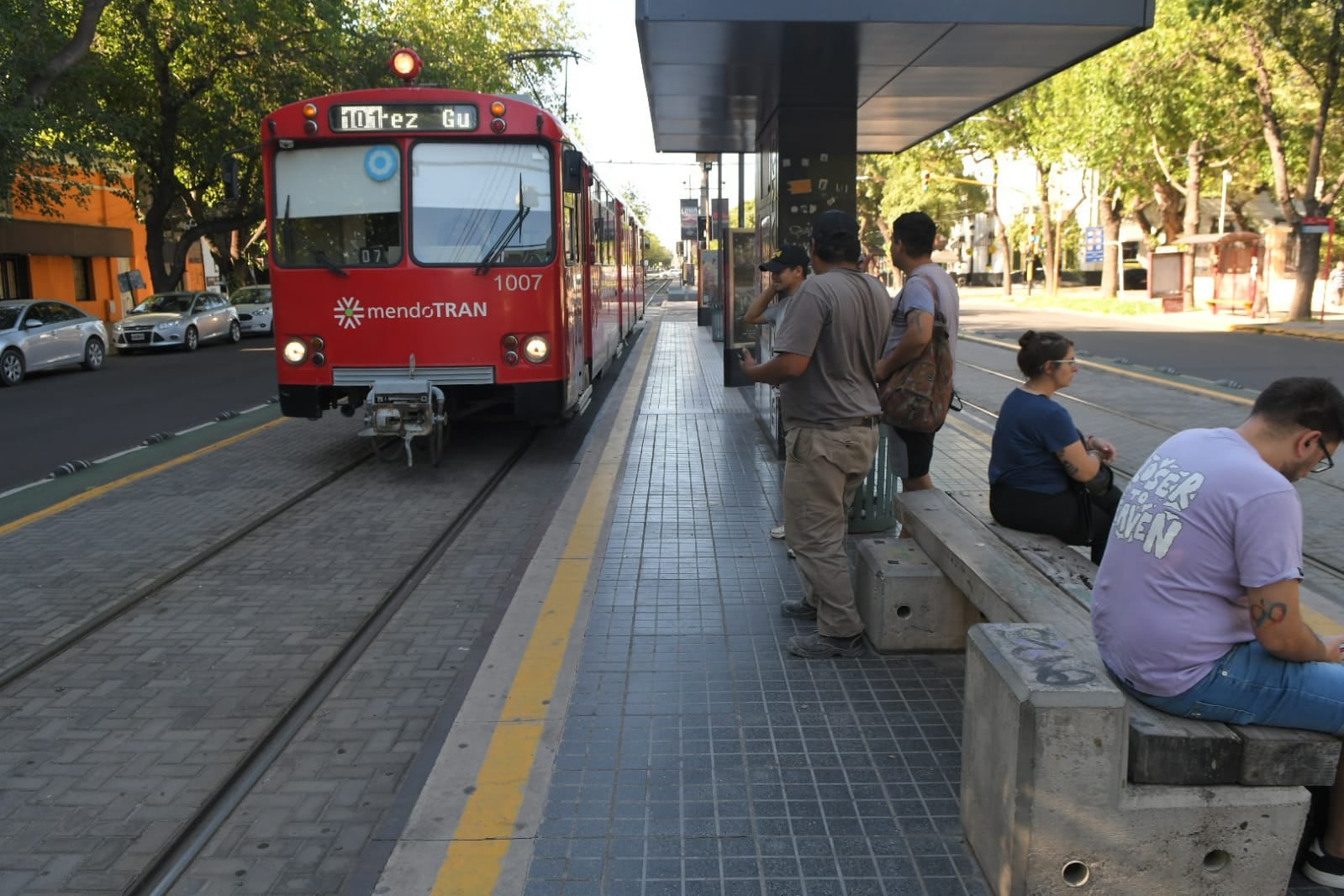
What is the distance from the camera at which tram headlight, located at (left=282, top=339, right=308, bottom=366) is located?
900 centimetres

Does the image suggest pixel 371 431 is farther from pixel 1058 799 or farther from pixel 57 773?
pixel 1058 799

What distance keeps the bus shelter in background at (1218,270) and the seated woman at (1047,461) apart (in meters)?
30.8

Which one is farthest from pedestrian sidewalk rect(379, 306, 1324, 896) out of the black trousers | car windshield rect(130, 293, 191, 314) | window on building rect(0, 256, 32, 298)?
window on building rect(0, 256, 32, 298)

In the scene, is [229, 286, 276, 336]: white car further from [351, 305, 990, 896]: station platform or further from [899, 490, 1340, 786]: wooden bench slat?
[899, 490, 1340, 786]: wooden bench slat

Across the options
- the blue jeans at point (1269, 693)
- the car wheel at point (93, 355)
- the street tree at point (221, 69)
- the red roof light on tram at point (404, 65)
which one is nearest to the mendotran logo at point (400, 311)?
the red roof light on tram at point (404, 65)

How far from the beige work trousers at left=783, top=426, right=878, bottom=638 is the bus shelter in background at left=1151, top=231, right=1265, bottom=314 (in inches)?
1238

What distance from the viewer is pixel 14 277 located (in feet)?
96.7

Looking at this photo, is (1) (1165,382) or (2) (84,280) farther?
(2) (84,280)

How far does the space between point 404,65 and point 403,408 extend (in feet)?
9.44

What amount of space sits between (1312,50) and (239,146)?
25.0 metres

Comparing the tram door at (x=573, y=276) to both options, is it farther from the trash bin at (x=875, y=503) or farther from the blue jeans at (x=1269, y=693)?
the blue jeans at (x=1269, y=693)

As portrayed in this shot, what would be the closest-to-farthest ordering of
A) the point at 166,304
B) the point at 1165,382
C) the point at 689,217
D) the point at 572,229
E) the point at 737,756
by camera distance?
the point at 737,756 < the point at 572,229 < the point at 1165,382 < the point at 166,304 < the point at 689,217

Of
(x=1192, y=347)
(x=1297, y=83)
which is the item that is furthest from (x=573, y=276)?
(x=1297, y=83)

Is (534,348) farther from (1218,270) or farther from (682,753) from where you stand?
(1218,270)
